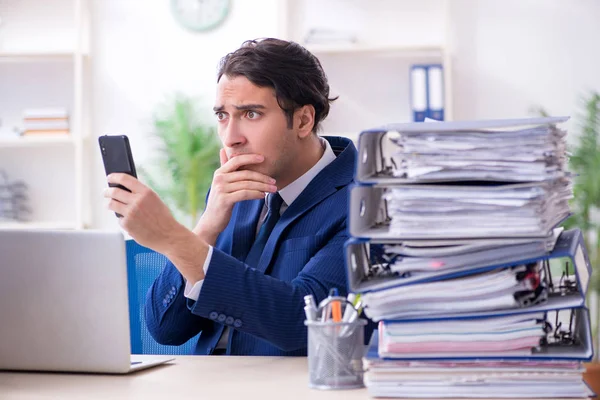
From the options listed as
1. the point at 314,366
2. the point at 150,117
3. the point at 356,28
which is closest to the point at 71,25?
the point at 150,117

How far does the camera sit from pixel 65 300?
1382 mm

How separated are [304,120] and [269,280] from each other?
66 centimetres

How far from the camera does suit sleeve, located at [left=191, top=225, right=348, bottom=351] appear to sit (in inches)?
59.0

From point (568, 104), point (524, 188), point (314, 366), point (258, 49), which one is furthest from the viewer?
point (568, 104)

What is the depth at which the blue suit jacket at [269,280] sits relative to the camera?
5.01ft

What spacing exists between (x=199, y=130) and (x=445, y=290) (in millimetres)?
3497

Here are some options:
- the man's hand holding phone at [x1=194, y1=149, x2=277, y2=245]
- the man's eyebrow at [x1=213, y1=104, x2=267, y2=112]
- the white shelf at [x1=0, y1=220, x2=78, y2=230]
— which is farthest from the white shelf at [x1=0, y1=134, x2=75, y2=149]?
the man's hand holding phone at [x1=194, y1=149, x2=277, y2=245]

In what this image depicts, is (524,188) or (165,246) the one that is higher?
(524,188)

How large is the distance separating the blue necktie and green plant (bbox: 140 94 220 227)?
2496 mm

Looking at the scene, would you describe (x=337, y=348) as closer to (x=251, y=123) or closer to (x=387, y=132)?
(x=387, y=132)

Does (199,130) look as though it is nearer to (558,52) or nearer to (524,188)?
(558,52)

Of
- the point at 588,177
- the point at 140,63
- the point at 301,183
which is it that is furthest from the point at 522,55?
the point at 301,183

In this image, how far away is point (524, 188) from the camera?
3.70ft

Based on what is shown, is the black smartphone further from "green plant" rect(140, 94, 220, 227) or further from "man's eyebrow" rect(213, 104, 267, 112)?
"green plant" rect(140, 94, 220, 227)
